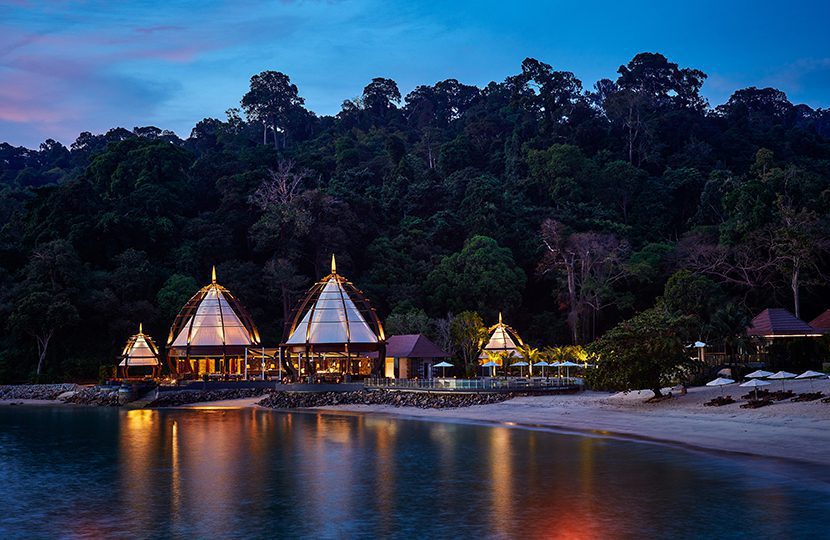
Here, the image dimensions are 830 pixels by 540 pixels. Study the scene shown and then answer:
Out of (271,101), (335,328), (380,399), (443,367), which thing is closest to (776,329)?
(443,367)

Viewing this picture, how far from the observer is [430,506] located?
23.9m

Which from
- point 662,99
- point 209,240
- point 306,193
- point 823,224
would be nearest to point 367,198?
point 306,193


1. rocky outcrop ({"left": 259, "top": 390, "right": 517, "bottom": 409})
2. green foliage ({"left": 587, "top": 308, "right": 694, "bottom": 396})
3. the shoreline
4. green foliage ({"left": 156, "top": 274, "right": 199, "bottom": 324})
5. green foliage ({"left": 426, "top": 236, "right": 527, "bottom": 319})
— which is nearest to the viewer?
the shoreline

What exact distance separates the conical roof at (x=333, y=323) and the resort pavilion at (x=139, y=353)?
46.8 feet

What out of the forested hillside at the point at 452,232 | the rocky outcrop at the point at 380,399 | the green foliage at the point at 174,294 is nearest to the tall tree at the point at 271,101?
the forested hillside at the point at 452,232

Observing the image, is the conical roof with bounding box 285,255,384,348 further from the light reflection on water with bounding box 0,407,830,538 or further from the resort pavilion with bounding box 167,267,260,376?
the light reflection on water with bounding box 0,407,830,538

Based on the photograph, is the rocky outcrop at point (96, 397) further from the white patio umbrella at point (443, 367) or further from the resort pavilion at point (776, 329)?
the resort pavilion at point (776, 329)

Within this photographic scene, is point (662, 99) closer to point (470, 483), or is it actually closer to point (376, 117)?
point (376, 117)

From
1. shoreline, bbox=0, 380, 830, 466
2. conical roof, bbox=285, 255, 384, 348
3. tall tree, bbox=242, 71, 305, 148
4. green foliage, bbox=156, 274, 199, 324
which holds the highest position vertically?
tall tree, bbox=242, 71, 305, 148

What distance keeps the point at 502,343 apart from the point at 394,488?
39.3 metres

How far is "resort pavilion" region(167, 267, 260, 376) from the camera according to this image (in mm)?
65375

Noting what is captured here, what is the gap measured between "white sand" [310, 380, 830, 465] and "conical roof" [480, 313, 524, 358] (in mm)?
14367

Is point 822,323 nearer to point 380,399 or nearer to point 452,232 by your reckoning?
point 380,399

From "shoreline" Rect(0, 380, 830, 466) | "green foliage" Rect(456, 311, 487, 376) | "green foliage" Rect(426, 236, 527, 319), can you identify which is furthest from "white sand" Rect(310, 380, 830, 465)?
"green foliage" Rect(426, 236, 527, 319)
